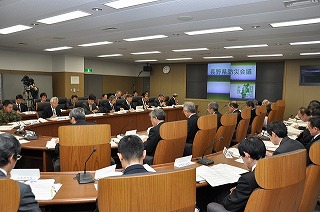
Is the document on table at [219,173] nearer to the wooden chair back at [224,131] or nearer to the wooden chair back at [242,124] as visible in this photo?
the wooden chair back at [224,131]

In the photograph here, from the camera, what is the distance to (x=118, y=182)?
142 cm

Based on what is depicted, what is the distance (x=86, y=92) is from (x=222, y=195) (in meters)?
11.8

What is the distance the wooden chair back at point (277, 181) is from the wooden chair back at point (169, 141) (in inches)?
63.9

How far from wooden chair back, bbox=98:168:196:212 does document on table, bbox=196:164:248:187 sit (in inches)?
32.1

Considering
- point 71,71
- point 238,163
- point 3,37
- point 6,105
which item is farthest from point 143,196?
point 71,71

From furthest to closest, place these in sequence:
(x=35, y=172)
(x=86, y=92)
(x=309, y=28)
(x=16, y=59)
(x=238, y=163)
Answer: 1. (x=86, y=92)
2. (x=16, y=59)
3. (x=309, y=28)
4. (x=238, y=163)
5. (x=35, y=172)

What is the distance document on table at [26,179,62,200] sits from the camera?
197cm

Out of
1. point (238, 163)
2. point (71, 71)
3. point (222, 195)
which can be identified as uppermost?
point (71, 71)

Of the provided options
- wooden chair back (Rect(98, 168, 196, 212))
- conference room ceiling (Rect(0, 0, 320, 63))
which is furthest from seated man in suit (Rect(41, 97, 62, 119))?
wooden chair back (Rect(98, 168, 196, 212))

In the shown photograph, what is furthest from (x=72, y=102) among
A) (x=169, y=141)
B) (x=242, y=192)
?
(x=242, y=192)

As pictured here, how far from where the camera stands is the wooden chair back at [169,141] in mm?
3349

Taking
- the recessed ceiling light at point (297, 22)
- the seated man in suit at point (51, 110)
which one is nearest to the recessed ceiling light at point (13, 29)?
the seated man in suit at point (51, 110)

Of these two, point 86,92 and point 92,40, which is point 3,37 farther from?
point 86,92

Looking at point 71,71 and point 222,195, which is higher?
point 71,71
